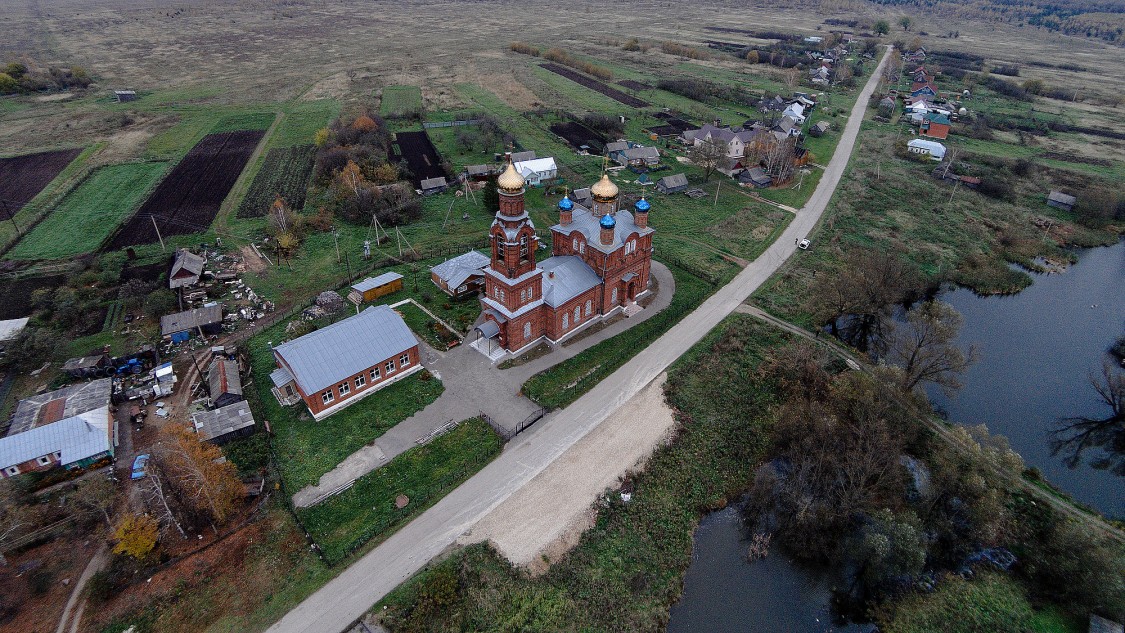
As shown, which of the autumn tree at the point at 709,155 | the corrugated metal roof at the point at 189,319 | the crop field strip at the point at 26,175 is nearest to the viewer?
the corrugated metal roof at the point at 189,319

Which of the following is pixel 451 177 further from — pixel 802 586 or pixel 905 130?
pixel 905 130

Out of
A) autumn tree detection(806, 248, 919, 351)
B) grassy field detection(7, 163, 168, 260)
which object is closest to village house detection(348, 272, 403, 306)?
grassy field detection(7, 163, 168, 260)

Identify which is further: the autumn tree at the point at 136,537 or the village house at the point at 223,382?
the village house at the point at 223,382

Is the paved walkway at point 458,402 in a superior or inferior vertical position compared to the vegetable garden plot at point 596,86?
inferior

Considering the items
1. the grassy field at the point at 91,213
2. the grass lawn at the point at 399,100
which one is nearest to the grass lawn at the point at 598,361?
the grassy field at the point at 91,213

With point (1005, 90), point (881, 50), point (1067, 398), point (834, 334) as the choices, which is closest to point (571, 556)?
point (834, 334)

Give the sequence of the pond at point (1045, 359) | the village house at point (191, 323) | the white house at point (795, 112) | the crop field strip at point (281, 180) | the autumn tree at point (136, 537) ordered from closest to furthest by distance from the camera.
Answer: the autumn tree at point (136, 537)
the pond at point (1045, 359)
the village house at point (191, 323)
the crop field strip at point (281, 180)
the white house at point (795, 112)

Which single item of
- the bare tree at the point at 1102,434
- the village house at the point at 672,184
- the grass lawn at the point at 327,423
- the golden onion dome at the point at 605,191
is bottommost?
the bare tree at the point at 1102,434

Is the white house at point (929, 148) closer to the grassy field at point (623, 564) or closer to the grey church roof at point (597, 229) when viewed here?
the grey church roof at point (597, 229)
